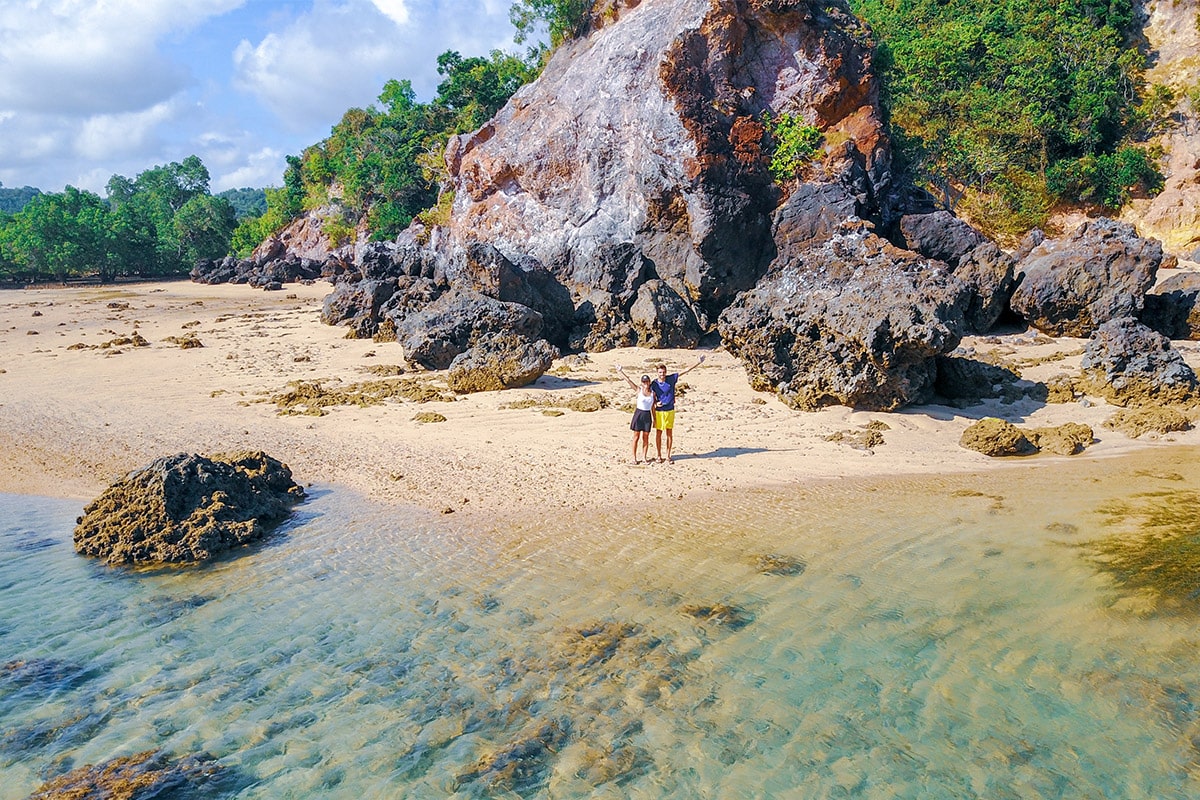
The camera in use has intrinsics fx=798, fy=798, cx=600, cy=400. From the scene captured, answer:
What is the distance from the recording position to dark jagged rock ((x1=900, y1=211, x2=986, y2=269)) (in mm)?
19625

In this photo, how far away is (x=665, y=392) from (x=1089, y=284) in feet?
39.5

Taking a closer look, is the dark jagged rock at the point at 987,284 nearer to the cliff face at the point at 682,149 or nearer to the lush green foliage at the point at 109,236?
the cliff face at the point at 682,149

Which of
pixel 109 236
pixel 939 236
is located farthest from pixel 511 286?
pixel 109 236

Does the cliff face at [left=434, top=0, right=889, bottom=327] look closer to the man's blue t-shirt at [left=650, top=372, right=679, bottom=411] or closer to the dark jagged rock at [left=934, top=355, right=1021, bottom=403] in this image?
the dark jagged rock at [left=934, top=355, right=1021, bottom=403]

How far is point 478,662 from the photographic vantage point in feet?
18.7

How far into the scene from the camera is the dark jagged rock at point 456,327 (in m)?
15.4

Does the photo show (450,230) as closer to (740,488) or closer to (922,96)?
(740,488)

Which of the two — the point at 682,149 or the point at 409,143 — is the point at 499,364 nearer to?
the point at 682,149

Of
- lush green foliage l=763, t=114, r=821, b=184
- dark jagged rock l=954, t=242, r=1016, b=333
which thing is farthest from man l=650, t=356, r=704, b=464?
lush green foliage l=763, t=114, r=821, b=184

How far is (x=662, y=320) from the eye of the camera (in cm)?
1731

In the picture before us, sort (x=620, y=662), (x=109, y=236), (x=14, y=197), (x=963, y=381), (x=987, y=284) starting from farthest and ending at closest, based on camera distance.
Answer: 1. (x=14, y=197)
2. (x=109, y=236)
3. (x=987, y=284)
4. (x=963, y=381)
5. (x=620, y=662)

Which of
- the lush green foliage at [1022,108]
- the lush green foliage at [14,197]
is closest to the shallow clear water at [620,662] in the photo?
the lush green foliage at [1022,108]

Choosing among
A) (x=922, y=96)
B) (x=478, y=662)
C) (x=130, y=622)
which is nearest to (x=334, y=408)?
(x=130, y=622)

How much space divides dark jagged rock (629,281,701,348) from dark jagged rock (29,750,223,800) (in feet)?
44.2
